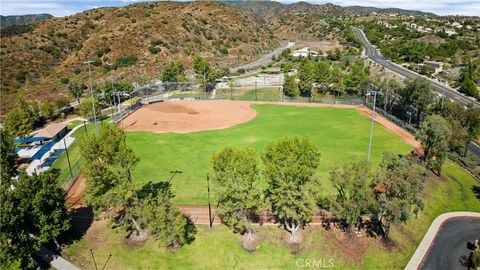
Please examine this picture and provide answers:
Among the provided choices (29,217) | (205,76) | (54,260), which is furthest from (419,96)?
(29,217)

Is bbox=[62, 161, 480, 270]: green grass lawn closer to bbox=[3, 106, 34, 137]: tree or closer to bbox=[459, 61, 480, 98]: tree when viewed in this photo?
bbox=[3, 106, 34, 137]: tree

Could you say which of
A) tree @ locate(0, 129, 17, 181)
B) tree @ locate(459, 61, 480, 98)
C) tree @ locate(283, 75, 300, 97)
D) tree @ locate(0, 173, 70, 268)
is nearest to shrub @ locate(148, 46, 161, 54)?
tree @ locate(283, 75, 300, 97)

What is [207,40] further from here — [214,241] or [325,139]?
[214,241]

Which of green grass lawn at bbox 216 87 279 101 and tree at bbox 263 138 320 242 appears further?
green grass lawn at bbox 216 87 279 101

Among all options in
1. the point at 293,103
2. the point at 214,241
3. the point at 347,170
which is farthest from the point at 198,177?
the point at 293,103

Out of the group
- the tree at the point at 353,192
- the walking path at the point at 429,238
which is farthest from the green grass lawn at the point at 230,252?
the tree at the point at 353,192

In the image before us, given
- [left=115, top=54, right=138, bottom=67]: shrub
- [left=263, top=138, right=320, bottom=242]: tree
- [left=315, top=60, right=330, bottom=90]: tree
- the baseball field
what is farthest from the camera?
[left=115, top=54, right=138, bottom=67]: shrub
